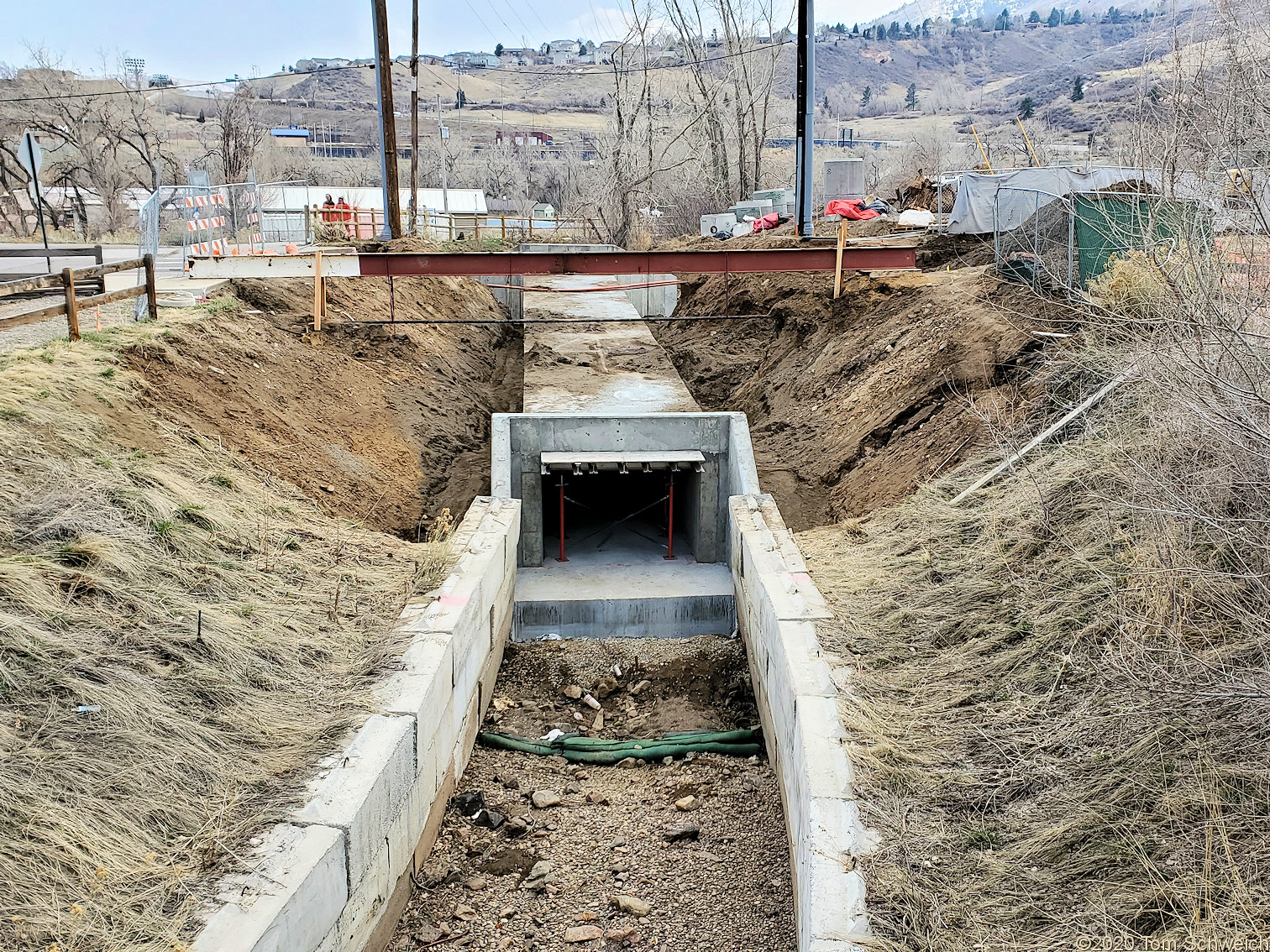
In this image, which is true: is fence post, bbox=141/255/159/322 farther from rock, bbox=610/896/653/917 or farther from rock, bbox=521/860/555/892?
rock, bbox=610/896/653/917

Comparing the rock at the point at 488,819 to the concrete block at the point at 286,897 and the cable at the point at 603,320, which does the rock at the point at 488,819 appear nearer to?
the concrete block at the point at 286,897

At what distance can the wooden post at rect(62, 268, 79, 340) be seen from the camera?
10.9 meters

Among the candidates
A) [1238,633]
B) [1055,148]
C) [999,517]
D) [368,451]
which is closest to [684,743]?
[999,517]

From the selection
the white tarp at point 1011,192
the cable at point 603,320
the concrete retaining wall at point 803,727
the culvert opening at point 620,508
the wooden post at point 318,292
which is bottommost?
the culvert opening at point 620,508

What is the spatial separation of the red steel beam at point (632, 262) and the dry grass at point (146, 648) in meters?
5.41

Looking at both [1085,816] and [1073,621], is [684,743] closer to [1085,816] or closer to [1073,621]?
[1073,621]

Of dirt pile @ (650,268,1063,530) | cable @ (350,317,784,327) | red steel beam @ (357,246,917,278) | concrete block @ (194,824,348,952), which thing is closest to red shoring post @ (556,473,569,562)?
cable @ (350,317,784,327)

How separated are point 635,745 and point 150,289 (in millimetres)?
8854

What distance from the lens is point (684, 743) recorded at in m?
9.81

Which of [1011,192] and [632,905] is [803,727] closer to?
[632,905]

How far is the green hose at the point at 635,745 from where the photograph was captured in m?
9.62

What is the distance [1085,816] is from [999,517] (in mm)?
4126

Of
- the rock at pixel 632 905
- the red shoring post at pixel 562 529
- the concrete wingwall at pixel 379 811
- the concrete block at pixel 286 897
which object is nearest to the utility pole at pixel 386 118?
the red shoring post at pixel 562 529

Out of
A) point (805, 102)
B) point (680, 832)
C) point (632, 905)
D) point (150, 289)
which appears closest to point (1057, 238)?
point (805, 102)
